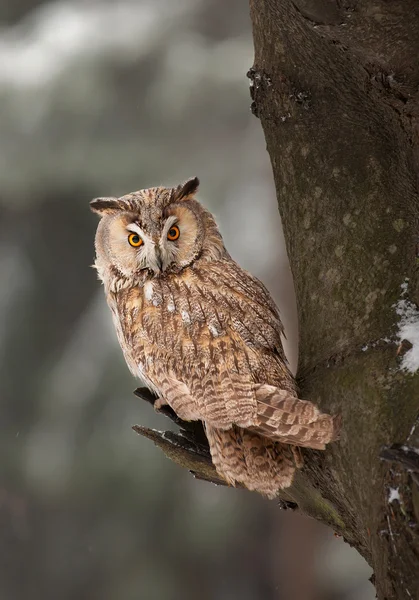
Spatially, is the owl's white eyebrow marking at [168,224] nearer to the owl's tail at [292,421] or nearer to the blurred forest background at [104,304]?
the owl's tail at [292,421]

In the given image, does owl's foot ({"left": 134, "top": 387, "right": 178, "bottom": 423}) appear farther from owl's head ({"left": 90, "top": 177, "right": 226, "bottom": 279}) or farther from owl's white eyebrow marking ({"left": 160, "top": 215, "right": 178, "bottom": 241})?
owl's white eyebrow marking ({"left": 160, "top": 215, "right": 178, "bottom": 241})

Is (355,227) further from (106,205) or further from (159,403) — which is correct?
(106,205)

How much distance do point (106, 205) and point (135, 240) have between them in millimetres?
170

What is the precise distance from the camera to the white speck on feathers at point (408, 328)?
1.57m

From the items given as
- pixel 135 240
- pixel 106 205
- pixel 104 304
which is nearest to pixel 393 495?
pixel 135 240

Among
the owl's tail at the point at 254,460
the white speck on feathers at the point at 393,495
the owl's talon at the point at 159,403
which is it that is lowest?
the white speck on feathers at the point at 393,495

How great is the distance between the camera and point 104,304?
5695 millimetres

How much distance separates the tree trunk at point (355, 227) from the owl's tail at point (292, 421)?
4 centimetres

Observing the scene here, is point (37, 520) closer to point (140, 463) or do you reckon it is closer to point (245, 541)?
point (140, 463)

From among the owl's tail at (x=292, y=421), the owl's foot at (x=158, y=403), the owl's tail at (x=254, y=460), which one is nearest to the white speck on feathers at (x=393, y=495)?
the owl's tail at (x=292, y=421)

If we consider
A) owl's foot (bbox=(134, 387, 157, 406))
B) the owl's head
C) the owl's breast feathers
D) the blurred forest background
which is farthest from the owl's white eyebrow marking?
the blurred forest background

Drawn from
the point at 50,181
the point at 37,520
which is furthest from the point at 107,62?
the point at 37,520

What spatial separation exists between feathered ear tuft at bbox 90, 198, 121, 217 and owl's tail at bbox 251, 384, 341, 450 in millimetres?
802

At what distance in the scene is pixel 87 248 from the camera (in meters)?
5.95
